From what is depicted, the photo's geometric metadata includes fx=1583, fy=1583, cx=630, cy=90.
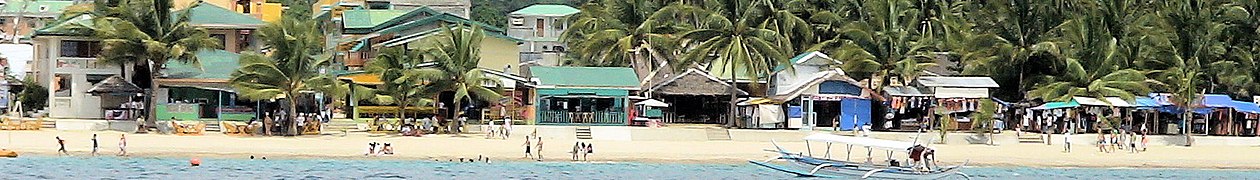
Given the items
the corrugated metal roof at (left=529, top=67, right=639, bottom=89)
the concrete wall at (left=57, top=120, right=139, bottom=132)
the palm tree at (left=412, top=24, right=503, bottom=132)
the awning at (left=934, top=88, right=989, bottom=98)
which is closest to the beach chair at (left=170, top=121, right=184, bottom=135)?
the concrete wall at (left=57, top=120, right=139, bottom=132)

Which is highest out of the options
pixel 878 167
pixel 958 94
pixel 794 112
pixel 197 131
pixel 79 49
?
pixel 79 49

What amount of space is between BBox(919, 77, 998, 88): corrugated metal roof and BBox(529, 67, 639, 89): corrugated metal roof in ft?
27.2

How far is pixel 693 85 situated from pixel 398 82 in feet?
38.6

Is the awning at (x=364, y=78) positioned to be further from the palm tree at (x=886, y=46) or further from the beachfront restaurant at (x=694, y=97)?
the palm tree at (x=886, y=46)

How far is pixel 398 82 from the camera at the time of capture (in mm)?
40156

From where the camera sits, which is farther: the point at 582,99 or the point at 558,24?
the point at 558,24

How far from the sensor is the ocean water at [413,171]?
29.5 meters

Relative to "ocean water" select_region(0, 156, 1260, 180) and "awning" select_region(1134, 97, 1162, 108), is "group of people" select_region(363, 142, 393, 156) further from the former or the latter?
"awning" select_region(1134, 97, 1162, 108)

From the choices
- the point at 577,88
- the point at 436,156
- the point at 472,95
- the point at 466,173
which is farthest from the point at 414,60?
the point at 466,173

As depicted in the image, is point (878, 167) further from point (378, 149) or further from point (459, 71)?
point (459, 71)

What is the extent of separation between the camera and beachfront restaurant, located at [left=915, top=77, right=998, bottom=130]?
4397 cm

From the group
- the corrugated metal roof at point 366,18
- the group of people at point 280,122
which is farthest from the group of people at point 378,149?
the corrugated metal roof at point 366,18

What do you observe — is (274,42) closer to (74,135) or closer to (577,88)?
(74,135)

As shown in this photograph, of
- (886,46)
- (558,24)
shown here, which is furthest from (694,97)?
(558,24)
